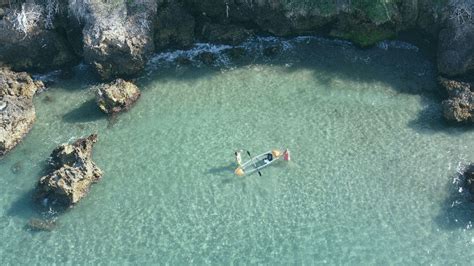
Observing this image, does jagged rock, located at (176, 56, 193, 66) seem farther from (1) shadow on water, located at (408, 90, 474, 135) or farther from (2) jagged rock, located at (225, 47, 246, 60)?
(1) shadow on water, located at (408, 90, 474, 135)

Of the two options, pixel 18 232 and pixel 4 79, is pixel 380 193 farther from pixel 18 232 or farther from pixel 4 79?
pixel 4 79

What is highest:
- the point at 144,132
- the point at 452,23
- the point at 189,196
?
the point at 452,23

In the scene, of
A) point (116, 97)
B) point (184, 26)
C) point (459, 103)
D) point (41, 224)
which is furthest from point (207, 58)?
point (459, 103)

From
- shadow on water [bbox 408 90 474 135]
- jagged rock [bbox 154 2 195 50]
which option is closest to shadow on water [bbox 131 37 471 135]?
shadow on water [bbox 408 90 474 135]

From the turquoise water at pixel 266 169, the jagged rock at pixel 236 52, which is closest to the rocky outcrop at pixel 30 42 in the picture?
the turquoise water at pixel 266 169

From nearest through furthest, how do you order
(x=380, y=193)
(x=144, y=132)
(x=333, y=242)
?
(x=333, y=242)
(x=380, y=193)
(x=144, y=132)

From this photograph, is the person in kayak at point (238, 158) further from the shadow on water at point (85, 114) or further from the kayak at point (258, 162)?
the shadow on water at point (85, 114)

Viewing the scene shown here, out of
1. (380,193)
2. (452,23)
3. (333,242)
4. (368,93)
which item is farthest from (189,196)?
(452,23)
